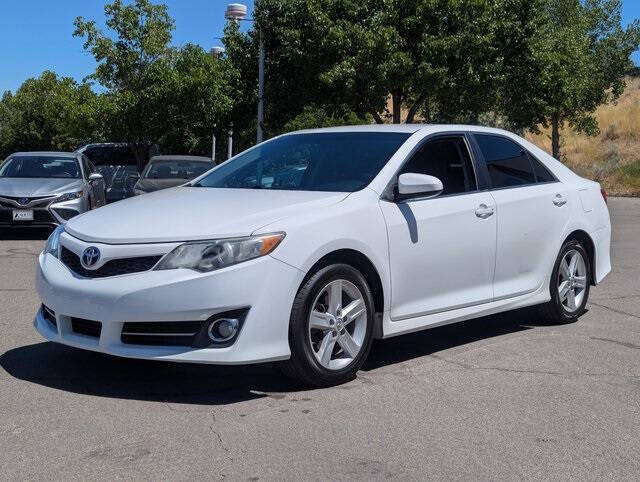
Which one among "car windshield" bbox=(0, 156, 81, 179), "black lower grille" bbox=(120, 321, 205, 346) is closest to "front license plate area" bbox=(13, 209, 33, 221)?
"car windshield" bbox=(0, 156, 81, 179)

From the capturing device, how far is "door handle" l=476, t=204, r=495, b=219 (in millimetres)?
6430

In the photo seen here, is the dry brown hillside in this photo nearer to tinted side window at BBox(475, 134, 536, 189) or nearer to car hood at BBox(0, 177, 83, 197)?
car hood at BBox(0, 177, 83, 197)

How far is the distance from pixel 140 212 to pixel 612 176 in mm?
32484

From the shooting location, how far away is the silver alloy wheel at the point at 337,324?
533 centimetres

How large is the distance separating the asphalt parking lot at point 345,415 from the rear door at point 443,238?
1.57ft

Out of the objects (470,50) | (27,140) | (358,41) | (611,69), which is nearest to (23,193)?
(358,41)

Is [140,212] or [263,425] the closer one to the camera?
[263,425]

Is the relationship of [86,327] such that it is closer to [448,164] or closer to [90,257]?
[90,257]

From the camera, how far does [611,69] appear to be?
123 feet

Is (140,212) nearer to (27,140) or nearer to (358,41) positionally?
(358,41)

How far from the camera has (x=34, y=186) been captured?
46.0 ft

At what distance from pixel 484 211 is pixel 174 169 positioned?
449 inches

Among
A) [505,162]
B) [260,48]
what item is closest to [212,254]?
[505,162]

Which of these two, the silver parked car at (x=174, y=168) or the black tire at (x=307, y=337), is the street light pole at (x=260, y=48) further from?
the black tire at (x=307, y=337)
